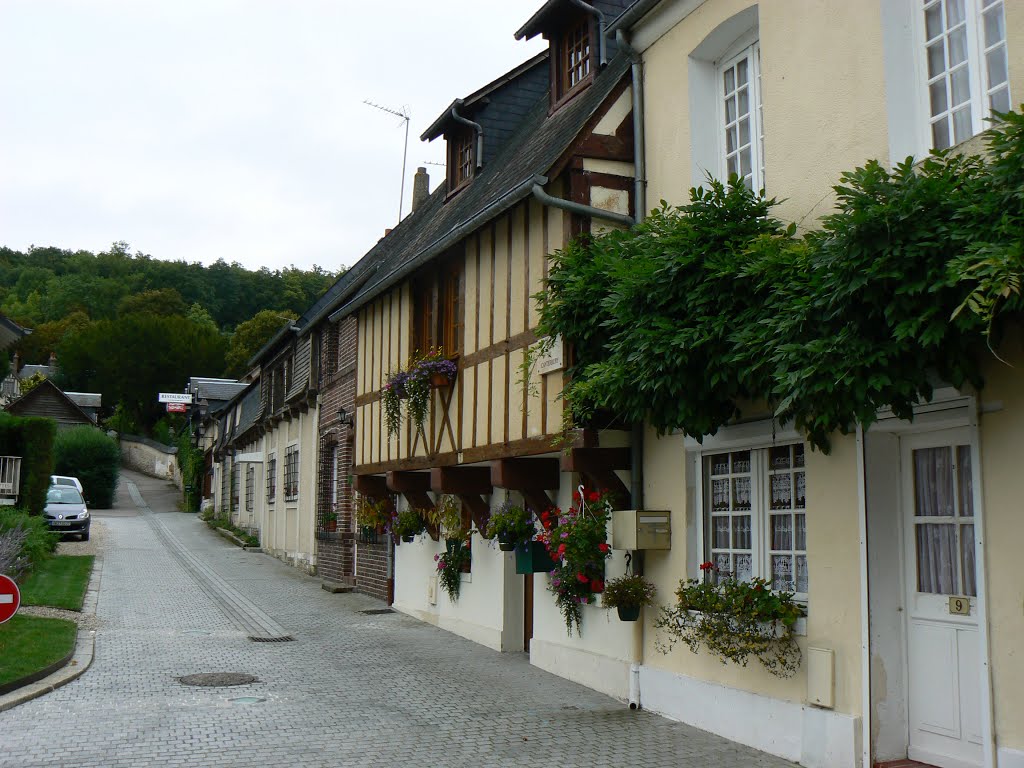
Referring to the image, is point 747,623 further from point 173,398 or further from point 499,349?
point 173,398

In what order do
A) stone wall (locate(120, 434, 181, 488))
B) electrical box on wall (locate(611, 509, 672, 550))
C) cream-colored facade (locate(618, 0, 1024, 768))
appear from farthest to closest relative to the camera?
1. stone wall (locate(120, 434, 181, 488))
2. electrical box on wall (locate(611, 509, 672, 550))
3. cream-colored facade (locate(618, 0, 1024, 768))

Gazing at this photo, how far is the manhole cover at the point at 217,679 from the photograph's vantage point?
941 centimetres

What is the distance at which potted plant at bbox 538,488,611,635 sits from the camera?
29.1ft

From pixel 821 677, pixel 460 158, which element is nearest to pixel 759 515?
pixel 821 677

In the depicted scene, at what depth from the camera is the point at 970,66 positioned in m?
5.89

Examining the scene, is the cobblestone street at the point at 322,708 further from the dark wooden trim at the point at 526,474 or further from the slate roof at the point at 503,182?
the slate roof at the point at 503,182

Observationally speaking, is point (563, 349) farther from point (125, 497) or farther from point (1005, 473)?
point (125, 497)

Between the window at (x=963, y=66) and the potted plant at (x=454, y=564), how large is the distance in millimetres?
8332

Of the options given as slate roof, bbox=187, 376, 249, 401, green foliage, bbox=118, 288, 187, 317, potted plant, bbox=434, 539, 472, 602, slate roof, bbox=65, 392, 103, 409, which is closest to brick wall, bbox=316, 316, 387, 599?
potted plant, bbox=434, 539, 472, 602

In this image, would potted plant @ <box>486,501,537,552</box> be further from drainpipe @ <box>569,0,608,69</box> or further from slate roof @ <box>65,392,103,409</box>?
slate roof @ <box>65,392,103,409</box>

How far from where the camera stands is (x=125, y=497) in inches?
1860

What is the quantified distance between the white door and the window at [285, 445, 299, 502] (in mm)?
18192

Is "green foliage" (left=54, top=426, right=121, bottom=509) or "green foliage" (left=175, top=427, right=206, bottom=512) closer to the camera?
"green foliage" (left=54, top=426, right=121, bottom=509)

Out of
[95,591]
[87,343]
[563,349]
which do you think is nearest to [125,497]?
[87,343]
